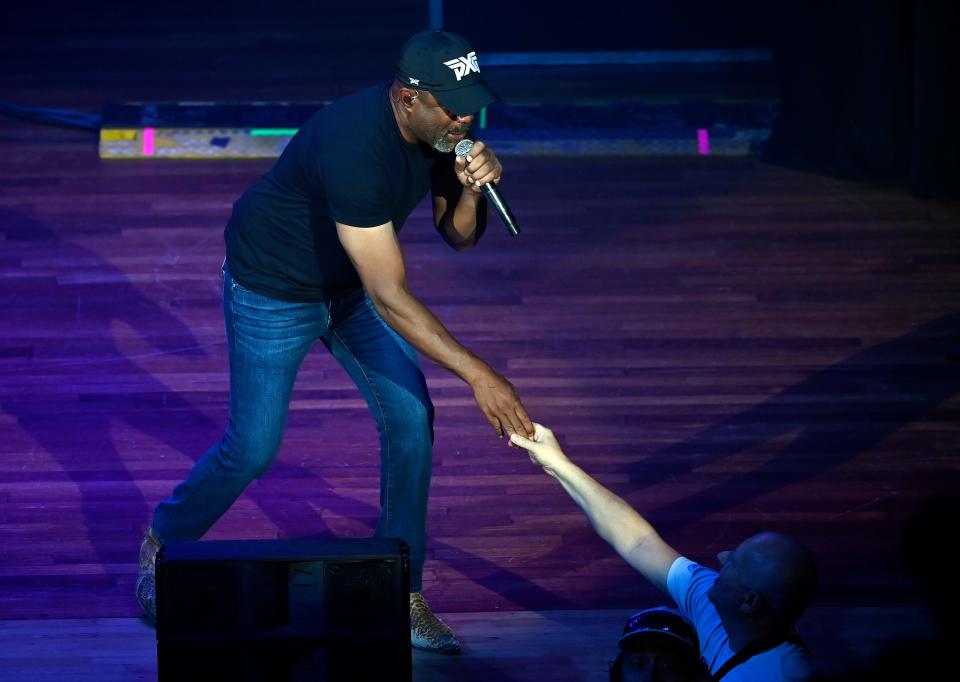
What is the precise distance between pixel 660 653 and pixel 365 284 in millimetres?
1040

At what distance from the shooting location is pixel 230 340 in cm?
351

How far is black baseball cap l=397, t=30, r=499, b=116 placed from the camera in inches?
121

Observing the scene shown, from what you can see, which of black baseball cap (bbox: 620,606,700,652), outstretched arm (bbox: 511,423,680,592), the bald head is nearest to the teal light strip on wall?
outstretched arm (bbox: 511,423,680,592)

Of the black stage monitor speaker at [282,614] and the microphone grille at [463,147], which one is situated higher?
the microphone grille at [463,147]

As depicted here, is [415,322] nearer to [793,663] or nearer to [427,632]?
[427,632]

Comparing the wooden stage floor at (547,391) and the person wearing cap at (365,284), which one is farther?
the wooden stage floor at (547,391)

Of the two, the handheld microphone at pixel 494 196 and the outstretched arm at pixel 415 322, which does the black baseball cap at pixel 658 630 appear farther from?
the handheld microphone at pixel 494 196

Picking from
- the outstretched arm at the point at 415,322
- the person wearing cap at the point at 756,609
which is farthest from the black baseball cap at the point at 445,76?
the person wearing cap at the point at 756,609

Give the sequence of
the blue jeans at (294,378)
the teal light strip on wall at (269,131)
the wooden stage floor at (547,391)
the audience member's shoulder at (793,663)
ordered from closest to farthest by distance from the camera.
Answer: the audience member's shoulder at (793,663) < the blue jeans at (294,378) < the wooden stage floor at (547,391) < the teal light strip on wall at (269,131)

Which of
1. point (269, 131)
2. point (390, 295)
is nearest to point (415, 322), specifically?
point (390, 295)

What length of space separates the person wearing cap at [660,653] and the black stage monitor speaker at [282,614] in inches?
18.2

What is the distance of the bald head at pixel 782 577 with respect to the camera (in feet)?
8.75

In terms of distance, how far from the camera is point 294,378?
3.48 metres

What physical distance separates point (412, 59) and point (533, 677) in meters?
1.57
